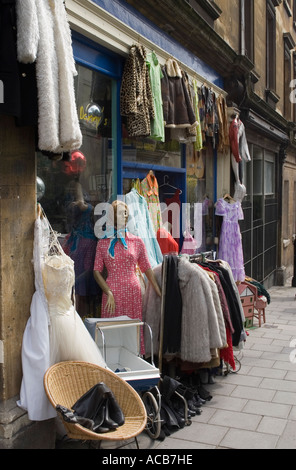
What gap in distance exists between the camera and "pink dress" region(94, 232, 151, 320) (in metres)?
5.00

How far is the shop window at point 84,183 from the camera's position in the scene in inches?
198

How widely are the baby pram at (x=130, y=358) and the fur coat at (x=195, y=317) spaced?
386 millimetres

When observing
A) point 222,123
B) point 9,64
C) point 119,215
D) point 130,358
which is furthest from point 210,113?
point 9,64

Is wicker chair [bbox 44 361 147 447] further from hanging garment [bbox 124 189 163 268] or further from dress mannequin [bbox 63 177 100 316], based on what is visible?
hanging garment [bbox 124 189 163 268]

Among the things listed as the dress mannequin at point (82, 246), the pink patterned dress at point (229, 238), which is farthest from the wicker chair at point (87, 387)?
the pink patterned dress at point (229, 238)

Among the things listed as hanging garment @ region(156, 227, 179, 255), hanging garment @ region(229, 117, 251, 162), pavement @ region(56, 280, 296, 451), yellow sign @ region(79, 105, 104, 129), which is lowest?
pavement @ region(56, 280, 296, 451)

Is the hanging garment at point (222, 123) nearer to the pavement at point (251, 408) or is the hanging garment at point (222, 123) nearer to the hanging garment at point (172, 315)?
the pavement at point (251, 408)

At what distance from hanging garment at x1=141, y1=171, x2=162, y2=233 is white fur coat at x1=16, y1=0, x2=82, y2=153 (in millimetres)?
2687

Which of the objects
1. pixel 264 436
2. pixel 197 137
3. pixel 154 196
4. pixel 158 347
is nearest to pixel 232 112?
pixel 197 137

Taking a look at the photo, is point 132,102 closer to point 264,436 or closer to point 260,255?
point 264,436

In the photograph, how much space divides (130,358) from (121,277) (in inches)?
29.8

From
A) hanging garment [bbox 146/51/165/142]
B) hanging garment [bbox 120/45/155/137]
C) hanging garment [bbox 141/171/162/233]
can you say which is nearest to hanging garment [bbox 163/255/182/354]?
hanging garment [bbox 141/171/162/233]

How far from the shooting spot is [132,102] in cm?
558

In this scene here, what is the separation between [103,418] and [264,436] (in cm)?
166
